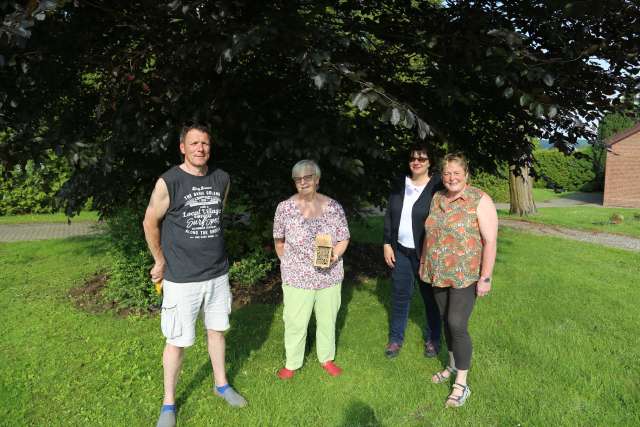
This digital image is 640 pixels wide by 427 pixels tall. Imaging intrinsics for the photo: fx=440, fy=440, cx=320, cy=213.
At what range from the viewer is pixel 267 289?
218 inches

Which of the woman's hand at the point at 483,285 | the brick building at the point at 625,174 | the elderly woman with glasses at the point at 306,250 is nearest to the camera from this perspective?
the woman's hand at the point at 483,285

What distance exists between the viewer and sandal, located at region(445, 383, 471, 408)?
302 centimetres

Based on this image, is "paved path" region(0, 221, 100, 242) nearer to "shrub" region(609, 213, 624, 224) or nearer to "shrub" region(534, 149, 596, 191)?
"shrub" region(609, 213, 624, 224)

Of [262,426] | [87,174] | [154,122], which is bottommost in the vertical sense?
[262,426]

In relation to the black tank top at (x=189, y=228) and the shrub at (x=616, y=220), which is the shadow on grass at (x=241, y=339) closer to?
the black tank top at (x=189, y=228)

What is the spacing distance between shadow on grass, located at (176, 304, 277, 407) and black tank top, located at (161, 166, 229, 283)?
1044 mm

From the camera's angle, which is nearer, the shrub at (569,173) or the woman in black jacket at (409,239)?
the woman in black jacket at (409,239)

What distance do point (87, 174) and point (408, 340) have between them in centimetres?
307

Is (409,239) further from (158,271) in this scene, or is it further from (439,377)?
(158,271)

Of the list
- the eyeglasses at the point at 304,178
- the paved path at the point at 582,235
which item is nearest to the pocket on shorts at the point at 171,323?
the eyeglasses at the point at 304,178

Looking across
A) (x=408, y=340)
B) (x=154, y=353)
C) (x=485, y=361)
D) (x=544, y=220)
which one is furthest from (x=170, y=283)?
(x=544, y=220)

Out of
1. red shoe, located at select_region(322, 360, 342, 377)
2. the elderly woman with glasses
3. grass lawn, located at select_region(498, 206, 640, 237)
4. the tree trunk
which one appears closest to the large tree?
the elderly woman with glasses

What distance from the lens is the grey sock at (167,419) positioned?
2.79m

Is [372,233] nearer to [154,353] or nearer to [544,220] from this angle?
[544,220]
